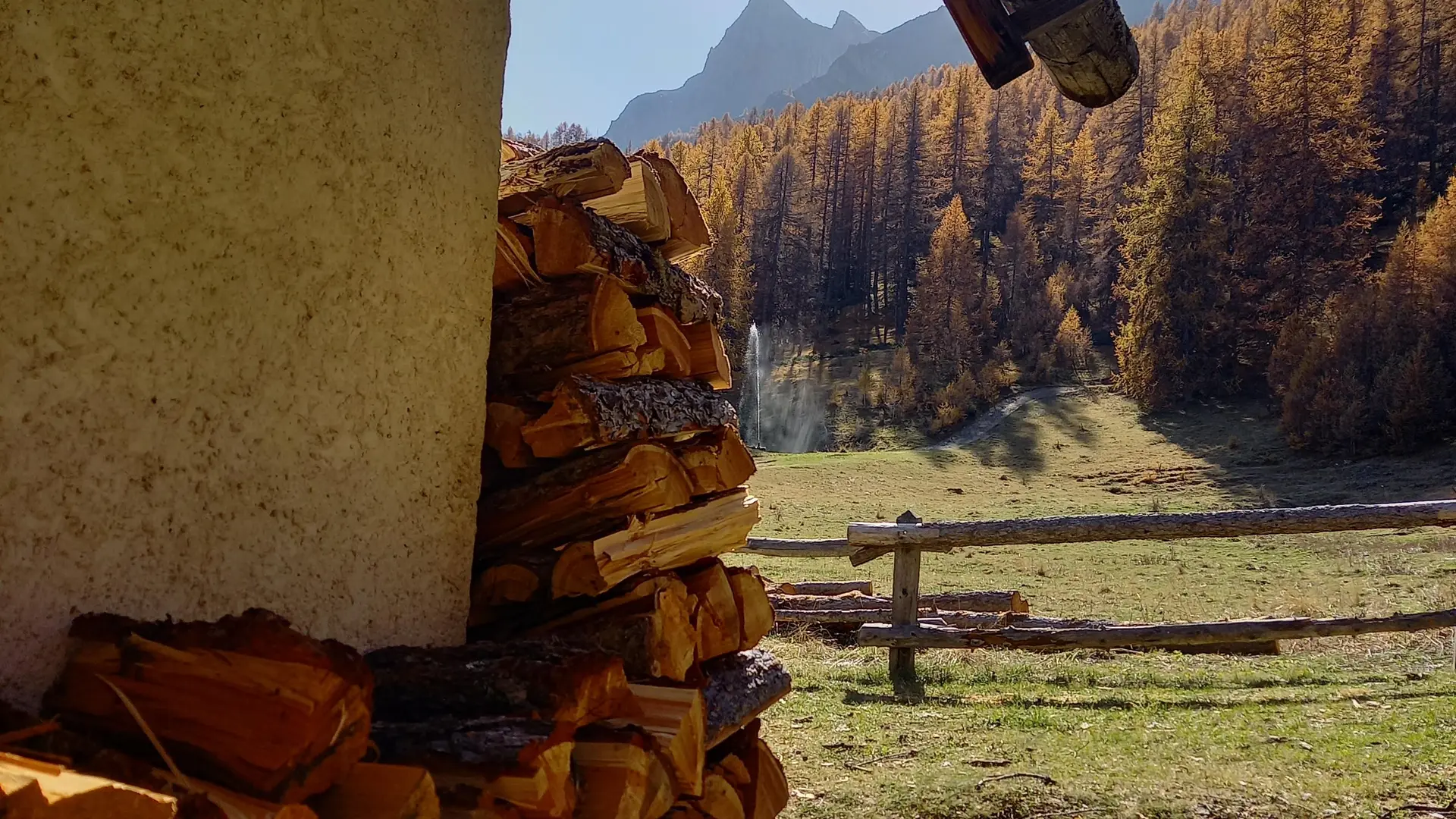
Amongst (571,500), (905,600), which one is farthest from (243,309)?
(905,600)

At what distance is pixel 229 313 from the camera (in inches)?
66.8

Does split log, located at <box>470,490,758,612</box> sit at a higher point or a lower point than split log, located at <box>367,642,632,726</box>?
higher

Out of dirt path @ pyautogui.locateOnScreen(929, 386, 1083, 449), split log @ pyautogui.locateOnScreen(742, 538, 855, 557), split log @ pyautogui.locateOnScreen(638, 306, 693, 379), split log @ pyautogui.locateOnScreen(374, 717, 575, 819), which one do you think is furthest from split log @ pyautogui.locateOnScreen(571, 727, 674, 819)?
dirt path @ pyautogui.locateOnScreen(929, 386, 1083, 449)

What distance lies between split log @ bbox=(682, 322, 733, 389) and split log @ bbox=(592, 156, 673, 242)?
385 mm

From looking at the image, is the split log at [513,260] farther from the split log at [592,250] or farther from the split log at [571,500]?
the split log at [571,500]

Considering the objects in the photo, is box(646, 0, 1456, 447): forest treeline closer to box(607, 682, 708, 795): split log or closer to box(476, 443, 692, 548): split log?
box(476, 443, 692, 548): split log

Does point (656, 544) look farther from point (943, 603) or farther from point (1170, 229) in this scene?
point (1170, 229)

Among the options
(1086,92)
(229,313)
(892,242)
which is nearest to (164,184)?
(229,313)

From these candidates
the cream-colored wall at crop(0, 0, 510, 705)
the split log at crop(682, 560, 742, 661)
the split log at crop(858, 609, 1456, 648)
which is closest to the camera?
the cream-colored wall at crop(0, 0, 510, 705)

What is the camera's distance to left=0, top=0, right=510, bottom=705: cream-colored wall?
139 centimetres

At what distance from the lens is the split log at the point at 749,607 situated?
2982 millimetres

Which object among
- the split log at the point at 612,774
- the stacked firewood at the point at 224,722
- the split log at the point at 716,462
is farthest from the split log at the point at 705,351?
the stacked firewood at the point at 224,722

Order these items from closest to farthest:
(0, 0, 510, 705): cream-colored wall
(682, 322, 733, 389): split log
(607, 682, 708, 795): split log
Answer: (0, 0, 510, 705): cream-colored wall
(607, 682, 708, 795): split log
(682, 322, 733, 389): split log

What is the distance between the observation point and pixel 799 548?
29.8ft
